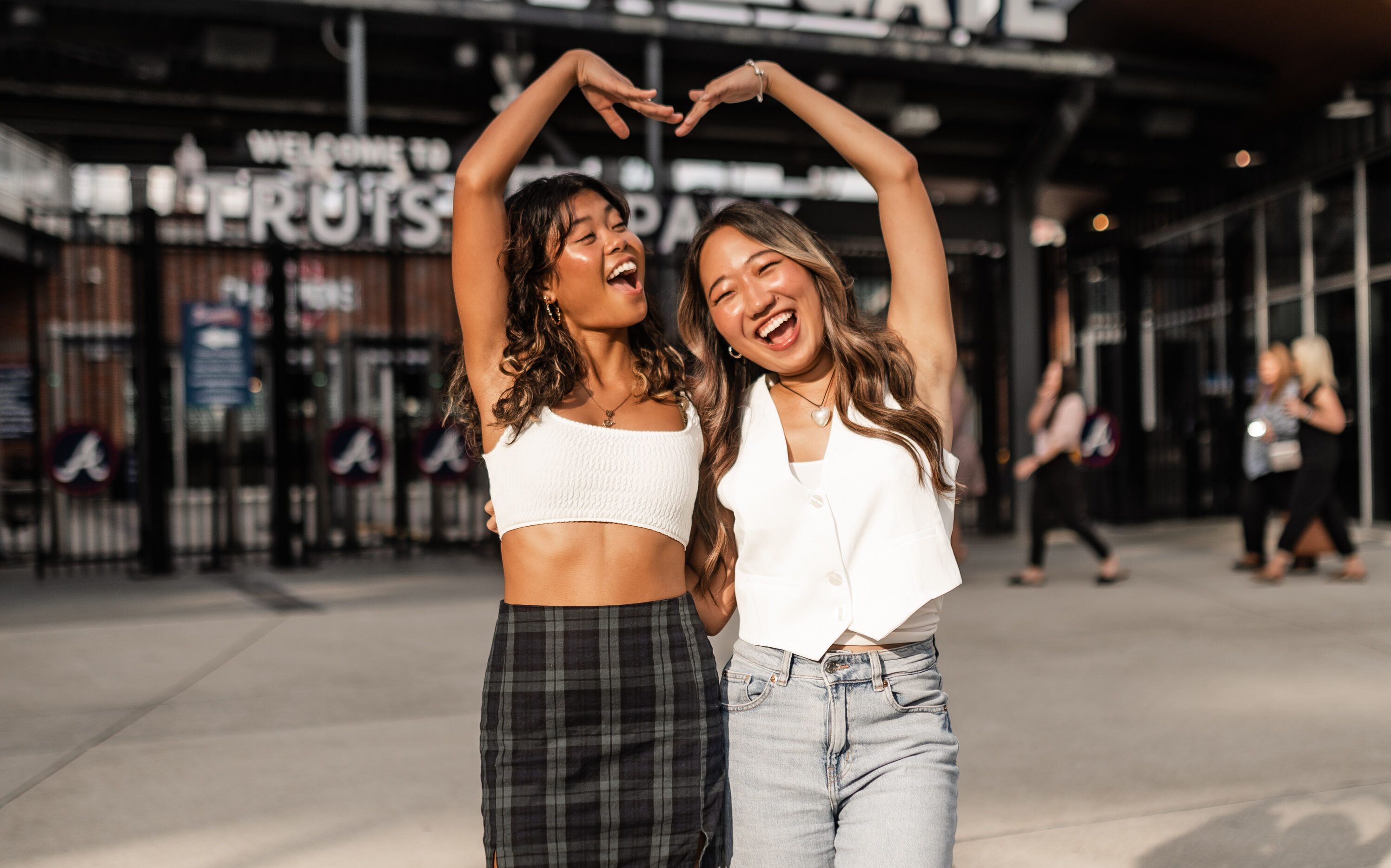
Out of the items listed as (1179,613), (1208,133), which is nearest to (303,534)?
(1179,613)

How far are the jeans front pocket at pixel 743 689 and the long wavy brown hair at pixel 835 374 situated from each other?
21 cm

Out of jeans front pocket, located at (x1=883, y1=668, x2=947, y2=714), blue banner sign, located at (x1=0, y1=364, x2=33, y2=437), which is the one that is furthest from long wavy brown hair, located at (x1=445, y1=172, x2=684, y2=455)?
blue banner sign, located at (x1=0, y1=364, x2=33, y2=437)

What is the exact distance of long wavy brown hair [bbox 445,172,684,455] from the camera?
1771 millimetres

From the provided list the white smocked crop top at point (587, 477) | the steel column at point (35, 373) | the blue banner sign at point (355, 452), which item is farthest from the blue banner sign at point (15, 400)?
the white smocked crop top at point (587, 477)

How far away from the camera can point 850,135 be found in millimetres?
1927

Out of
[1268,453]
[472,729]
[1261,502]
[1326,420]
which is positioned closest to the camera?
[472,729]

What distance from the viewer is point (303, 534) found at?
9922mm

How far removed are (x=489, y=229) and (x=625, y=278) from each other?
10.3 inches

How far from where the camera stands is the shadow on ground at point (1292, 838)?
9.85ft

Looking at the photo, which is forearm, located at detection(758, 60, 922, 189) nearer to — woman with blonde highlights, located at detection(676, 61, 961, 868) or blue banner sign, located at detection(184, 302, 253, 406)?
woman with blonde highlights, located at detection(676, 61, 961, 868)

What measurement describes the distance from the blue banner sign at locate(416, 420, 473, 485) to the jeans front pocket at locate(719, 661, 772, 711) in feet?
28.7

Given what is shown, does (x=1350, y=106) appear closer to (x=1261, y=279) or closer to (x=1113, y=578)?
(x=1261, y=279)

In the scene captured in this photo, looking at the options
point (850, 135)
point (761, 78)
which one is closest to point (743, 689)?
point (850, 135)

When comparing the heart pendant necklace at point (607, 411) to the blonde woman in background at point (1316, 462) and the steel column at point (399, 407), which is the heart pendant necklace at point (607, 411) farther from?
the steel column at point (399, 407)
